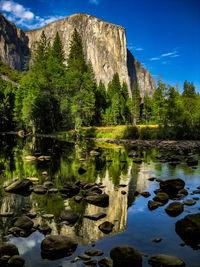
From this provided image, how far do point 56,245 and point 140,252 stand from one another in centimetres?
163

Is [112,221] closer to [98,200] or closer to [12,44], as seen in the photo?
[98,200]

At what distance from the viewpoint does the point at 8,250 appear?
13.1ft

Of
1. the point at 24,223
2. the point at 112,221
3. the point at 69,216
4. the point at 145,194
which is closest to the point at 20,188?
the point at 24,223

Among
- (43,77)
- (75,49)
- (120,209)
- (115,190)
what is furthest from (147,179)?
(75,49)

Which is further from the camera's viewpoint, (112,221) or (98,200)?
(98,200)

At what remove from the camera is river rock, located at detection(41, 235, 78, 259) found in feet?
13.5

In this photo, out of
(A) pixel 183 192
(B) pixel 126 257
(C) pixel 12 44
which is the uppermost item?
(C) pixel 12 44

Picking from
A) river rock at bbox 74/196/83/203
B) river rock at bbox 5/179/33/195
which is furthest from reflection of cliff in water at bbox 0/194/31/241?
river rock at bbox 74/196/83/203

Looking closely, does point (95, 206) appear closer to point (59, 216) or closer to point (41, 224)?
point (59, 216)

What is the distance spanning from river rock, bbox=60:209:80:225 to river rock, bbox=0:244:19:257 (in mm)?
1644

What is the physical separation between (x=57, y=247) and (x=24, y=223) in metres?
1.35

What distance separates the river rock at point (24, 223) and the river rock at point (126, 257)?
219cm

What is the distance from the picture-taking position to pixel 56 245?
13.9 feet

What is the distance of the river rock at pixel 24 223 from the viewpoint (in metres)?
5.06
